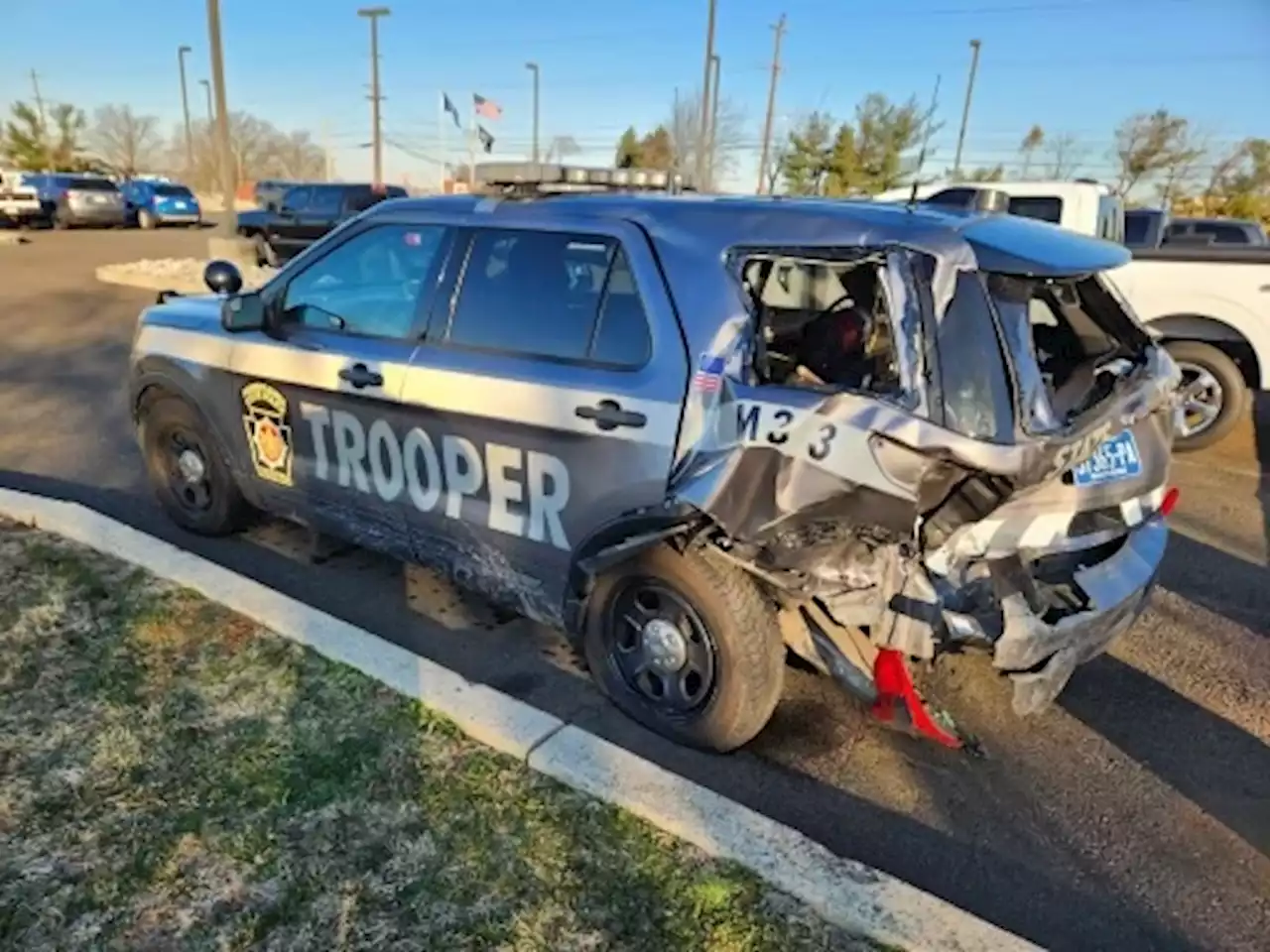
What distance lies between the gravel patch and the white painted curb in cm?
1165

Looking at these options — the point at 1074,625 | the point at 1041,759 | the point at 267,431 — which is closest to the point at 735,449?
the point at 1074,625

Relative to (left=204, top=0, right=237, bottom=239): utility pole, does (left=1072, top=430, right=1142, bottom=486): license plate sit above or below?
below

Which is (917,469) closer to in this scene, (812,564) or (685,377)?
(812,564)

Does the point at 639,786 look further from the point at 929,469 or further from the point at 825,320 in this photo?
the point at 825,320

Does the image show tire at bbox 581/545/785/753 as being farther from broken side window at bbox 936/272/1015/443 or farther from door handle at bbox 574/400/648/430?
broken side window at bbox 936/272/1015/443

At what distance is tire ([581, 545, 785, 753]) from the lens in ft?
9.46

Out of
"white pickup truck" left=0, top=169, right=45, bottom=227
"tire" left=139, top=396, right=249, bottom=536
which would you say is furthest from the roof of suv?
"white pickup truck" left=0, top=169, right=45, bottom=227

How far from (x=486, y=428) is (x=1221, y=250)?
6.54 meters

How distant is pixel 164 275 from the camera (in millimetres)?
15477

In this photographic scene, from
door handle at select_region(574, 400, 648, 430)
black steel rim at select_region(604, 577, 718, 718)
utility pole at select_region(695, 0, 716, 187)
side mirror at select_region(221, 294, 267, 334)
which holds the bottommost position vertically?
black steel rim at select_region(604, 577, 718, 718)

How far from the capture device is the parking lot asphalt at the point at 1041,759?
258 cm

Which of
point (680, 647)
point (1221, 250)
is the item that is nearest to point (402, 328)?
point (680, 647)

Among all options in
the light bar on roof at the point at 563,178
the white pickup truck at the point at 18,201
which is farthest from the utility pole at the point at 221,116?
the white pickup truck at the point at 18,201

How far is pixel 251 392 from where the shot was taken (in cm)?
424
